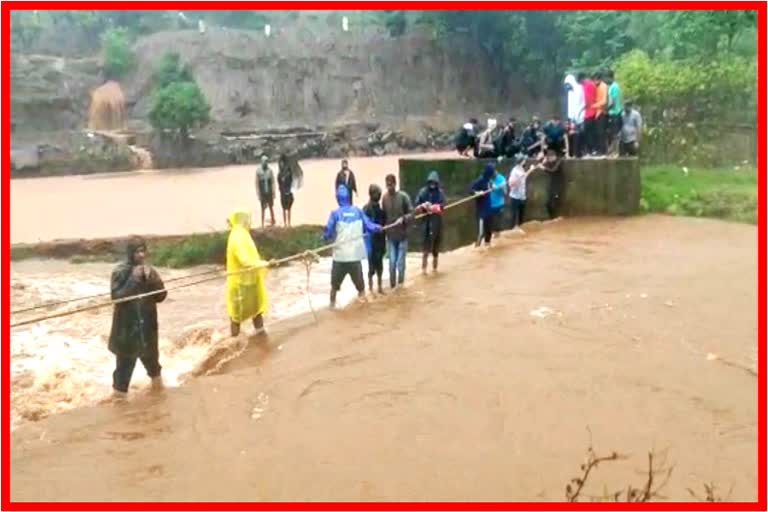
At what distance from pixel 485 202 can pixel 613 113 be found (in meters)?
4.11

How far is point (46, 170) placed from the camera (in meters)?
38.8

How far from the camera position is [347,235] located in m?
10.2

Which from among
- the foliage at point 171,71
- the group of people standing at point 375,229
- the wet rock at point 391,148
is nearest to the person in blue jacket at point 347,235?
the group of people standing at point 375,229

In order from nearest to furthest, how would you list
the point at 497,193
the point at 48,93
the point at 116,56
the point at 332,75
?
the point at 497,193
the point at 48,93
the point at 116,56
the point at 332,75

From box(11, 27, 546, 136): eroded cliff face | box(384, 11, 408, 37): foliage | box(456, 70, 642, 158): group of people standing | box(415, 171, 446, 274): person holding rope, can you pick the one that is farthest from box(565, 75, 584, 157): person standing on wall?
box(384, 11, 408, 37): foliage

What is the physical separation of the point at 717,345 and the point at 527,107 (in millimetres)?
41292

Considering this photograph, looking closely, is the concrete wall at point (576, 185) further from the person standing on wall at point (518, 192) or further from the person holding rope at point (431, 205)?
the person holding rope at point (431, 205)

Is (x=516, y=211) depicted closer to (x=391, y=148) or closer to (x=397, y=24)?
(x=391, y=148)

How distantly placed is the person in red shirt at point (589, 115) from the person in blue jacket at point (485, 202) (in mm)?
3377

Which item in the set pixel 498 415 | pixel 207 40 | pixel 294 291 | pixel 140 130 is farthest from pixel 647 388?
pixel 207 40

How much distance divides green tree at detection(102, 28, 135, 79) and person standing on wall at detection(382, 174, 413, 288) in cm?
3843

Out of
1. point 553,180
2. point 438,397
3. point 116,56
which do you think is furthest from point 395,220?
point 116,56

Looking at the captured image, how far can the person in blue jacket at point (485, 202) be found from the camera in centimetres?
1299

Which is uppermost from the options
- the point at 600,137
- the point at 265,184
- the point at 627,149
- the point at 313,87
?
the point at 313,87
